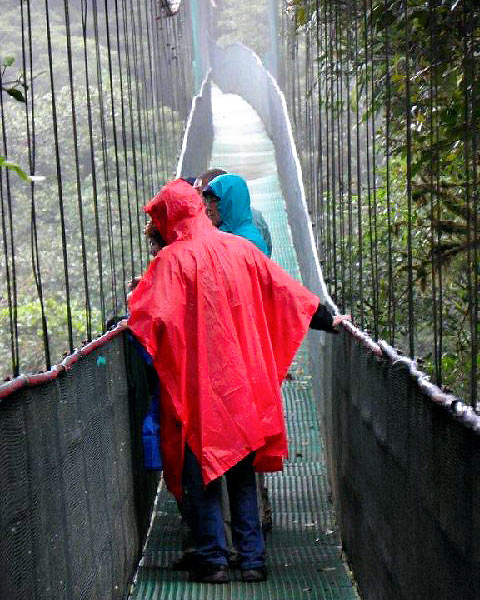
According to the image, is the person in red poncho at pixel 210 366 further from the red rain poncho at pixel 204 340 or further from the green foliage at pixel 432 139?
the green foliage at pixel 432 139

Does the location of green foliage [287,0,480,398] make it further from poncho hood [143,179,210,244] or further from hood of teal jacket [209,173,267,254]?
poncho hood [143,179,210,244]

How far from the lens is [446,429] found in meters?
2.34

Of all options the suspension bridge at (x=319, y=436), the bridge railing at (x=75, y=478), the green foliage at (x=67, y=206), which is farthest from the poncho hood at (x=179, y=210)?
the green foliage at (x=67, y=206)

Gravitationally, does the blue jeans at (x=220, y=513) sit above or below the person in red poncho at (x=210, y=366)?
below

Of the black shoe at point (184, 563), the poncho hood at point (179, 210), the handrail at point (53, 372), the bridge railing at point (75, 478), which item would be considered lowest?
the black shoe at point (184, 563)

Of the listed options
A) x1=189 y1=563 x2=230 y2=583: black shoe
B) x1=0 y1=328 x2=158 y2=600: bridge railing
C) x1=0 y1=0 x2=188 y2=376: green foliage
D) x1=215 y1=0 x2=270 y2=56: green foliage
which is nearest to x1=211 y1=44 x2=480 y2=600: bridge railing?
x1=189 y1=563 x2=230 y2=583: black shoe

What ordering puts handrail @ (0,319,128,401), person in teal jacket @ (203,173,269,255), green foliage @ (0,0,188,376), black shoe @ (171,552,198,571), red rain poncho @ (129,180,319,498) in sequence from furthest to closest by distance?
green foliage @ (0,0,188,376), person in teal jacket @ (203,173,269,255), black shoe @ (171,552,198,571), red rain poncho @ (129,180,319,498), handrail @ (0,319,128,401)

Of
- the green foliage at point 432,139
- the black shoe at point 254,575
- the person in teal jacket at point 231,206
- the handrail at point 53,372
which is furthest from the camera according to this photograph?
the person in teal jacket at point 231,206

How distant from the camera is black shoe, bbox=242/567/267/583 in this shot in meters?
4.38

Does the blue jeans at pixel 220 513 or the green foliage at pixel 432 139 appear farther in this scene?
the blue jeans at pixel 220 513

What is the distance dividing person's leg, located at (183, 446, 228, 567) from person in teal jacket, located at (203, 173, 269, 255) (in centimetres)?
105

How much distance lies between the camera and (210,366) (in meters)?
4.30

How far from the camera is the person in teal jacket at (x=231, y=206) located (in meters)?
4.98

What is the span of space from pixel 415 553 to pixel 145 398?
8.60ft
